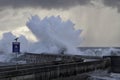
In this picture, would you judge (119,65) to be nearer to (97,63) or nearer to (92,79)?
(97,63)

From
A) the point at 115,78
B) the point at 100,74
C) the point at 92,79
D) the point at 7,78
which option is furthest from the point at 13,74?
the point at 100,74

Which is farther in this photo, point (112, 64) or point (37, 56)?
point (37, 56)

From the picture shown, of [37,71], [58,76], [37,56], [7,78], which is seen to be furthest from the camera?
[37,56]

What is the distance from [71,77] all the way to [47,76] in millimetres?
3830

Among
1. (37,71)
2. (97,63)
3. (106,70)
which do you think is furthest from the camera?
(106,70)

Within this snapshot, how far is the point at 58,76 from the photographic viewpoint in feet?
87.0

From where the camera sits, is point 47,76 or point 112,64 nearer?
point 47,76

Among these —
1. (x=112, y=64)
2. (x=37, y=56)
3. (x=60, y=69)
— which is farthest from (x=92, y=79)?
(x=37, y=56)

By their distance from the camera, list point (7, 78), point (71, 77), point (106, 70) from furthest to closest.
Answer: point (106, 70) < point (71, 77) < point (7, 78)

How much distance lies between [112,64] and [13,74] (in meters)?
18.5

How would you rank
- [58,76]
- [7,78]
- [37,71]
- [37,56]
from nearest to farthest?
[7,78]
[37,71]
[58,76]
[37,56]

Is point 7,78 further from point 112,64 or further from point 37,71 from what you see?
point 112,64

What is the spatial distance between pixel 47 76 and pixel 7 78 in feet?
15.6

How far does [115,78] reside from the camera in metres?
31.6
